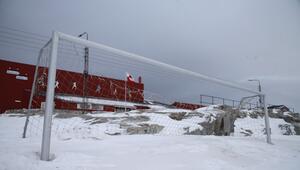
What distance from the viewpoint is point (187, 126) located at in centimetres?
730

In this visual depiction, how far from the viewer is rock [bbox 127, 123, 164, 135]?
6.10 m

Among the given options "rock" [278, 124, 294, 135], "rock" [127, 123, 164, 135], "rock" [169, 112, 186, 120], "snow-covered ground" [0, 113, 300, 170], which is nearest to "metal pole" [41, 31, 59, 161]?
"snow-covered ground" [0, 113, 300, 170]

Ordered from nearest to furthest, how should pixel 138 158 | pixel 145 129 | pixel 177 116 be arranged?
pixel 138 158 → pixel 145 129 → pixel 177 116

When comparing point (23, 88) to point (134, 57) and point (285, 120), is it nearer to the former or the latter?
point (134, 57)

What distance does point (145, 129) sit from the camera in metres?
6.34

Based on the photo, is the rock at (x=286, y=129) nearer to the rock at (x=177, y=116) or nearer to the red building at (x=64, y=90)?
the rock at (x=177, y=116)

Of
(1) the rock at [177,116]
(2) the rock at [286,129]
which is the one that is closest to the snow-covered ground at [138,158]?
(1) the rock at [177,116]

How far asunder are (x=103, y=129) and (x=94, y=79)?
10.8m

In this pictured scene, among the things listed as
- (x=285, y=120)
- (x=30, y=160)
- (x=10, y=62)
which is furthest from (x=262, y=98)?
(x=10, y=62)

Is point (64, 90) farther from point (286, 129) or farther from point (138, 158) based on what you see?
point (286, 129)

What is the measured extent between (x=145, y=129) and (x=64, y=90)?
9638 millimetres

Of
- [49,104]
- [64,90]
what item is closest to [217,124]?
[49,104]

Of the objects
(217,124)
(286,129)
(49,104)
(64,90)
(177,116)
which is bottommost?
(286,129)

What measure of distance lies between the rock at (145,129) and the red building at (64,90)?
4906 mm
